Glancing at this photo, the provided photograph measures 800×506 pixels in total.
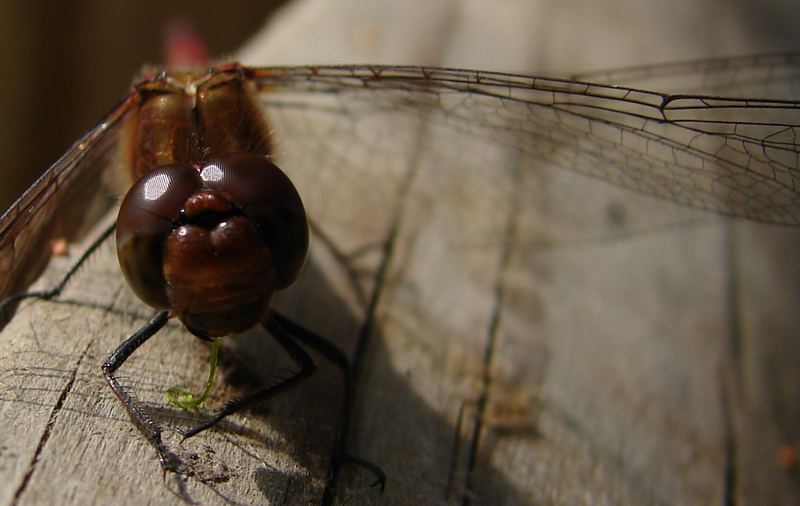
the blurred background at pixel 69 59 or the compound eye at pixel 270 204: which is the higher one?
the blurred background at pixel 69 59

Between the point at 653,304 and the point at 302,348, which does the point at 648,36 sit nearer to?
the point at 653,304

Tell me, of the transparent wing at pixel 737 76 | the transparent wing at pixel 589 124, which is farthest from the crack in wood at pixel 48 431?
the transparent wing at pixel 737 76

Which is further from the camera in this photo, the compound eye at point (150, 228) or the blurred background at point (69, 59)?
the blurred background at point (69, 59)

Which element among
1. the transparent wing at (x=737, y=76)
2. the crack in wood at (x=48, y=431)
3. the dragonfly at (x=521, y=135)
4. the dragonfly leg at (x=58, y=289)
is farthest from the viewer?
the transparent wing at (x=737, y=76)

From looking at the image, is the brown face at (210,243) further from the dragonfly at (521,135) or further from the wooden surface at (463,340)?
the dragonfly at (521,135)

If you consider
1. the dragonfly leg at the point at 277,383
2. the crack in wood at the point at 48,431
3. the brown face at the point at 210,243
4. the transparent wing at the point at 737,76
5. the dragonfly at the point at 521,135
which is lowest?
the crack in wood at the point at 48,431

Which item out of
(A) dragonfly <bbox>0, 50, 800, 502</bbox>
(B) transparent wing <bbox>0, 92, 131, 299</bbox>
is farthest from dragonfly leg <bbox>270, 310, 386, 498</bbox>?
(B) transparent wing <bbox>0, 92, 131, 299</bbox>

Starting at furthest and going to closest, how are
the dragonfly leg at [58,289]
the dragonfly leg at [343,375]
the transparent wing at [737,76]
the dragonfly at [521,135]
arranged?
1. the transparent wing at [737,76]
2. the dragonfly at [521,135]
3. the dragonfly leg at [58,289]
4. the dragonfly leg at [343,375]
